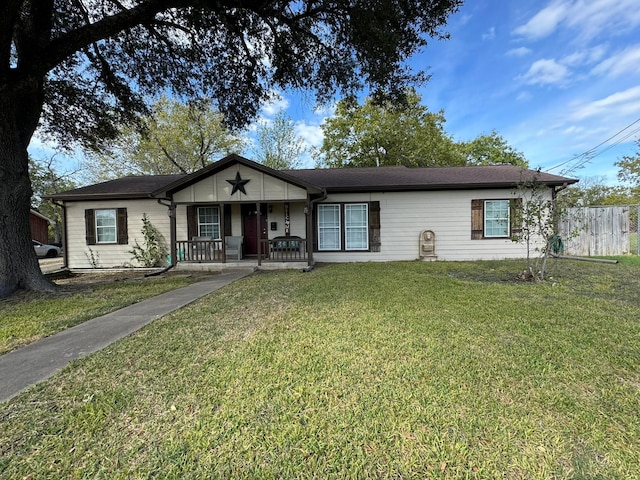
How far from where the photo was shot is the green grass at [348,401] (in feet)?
5.60

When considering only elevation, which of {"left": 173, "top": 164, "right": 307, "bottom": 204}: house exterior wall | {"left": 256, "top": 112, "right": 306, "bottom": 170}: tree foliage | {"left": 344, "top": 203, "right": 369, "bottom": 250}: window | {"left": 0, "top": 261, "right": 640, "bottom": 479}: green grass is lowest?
{"left": 0, "top": 261, "right": 640, "bottom": 479}: green grass

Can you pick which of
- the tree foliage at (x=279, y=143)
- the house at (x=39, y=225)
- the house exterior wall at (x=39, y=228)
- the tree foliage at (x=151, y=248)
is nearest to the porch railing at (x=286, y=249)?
the tree foliage at (x=151, y=248)

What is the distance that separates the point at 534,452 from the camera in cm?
175

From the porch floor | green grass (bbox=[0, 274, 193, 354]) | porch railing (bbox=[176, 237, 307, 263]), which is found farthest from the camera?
porch railing (bbox=[176, 237, 307, 263])

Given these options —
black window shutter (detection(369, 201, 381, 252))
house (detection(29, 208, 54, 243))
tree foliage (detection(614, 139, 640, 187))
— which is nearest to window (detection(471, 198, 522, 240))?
black window shutter (detection(369, 201, 381, 252))

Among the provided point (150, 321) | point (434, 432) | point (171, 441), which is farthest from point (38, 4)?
point (434, 432)

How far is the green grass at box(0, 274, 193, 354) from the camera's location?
13.2 feet

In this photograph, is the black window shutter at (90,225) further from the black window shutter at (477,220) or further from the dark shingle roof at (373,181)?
the black window shutter at (477,220)

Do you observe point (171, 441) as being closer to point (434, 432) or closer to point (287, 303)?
point (434, 432)

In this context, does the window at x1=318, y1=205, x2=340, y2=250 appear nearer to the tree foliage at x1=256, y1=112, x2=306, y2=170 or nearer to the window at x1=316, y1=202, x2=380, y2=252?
the window at x1=316, y1=202, x2=380, y2=252

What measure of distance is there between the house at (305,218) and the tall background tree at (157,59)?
7.78 feet

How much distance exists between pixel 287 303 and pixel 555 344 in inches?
144

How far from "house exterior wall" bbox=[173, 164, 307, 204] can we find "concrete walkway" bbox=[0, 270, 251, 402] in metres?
4.20

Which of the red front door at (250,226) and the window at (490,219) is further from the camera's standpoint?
the red front door at (250,226)
